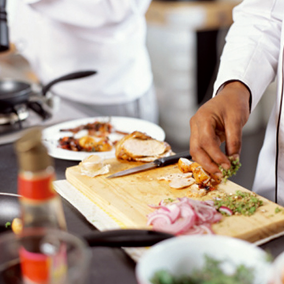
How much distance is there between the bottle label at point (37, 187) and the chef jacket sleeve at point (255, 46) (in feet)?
2.45

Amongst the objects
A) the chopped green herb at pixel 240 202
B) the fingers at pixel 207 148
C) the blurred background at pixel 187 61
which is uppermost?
the fingers at pixel 207 148

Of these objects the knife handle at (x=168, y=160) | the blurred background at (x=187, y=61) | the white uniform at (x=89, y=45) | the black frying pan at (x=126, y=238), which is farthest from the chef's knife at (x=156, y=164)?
the blurred background at (x=187, y=61)

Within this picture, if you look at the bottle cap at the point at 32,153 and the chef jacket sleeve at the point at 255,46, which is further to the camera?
the chef jacket sleeve at the point at 255,46

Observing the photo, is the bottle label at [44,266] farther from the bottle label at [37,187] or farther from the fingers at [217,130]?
the fingers at [217,130]

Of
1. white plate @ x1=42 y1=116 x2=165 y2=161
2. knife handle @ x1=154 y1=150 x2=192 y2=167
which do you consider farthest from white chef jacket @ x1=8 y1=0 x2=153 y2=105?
knife handle @ x1=154 y1=150 x2=192 y2=167

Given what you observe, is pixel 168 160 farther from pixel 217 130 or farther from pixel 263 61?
pixel 263 61

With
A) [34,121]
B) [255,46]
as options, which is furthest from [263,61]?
[34,121]

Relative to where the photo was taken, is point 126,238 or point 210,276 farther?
point 126,238

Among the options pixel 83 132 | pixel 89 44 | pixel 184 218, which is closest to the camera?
pixel 184 218

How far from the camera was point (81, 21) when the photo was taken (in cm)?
209

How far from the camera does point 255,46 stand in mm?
1302

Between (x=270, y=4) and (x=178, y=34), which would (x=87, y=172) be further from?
(x=178, y=34)

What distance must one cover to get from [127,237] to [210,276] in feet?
0.72

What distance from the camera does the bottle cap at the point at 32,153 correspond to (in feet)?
1.89
